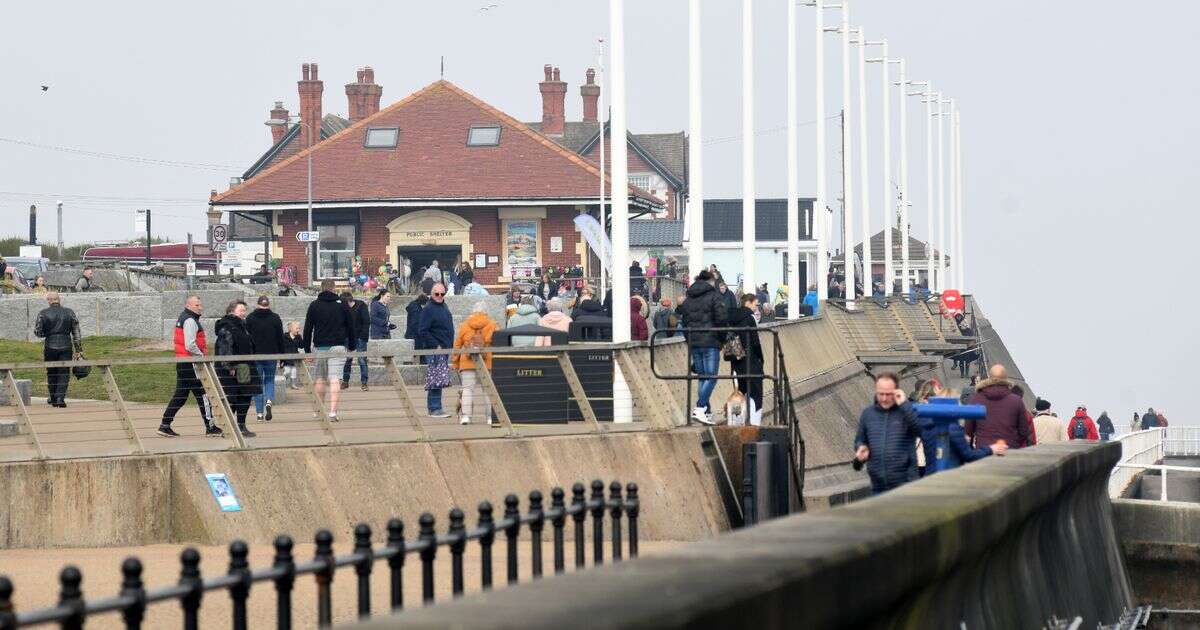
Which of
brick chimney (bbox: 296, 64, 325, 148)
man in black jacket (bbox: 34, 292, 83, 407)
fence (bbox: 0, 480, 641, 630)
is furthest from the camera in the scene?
brick chimney (bbox: 296, 64, 325, 148)

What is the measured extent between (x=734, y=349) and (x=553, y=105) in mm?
85418

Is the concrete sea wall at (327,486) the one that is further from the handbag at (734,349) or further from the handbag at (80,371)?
the handbag at (734,349)

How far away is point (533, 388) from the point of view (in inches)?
853

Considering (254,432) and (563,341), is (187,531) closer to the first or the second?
(254,432)

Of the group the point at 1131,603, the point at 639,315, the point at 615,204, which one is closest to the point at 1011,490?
the point at 1131,603

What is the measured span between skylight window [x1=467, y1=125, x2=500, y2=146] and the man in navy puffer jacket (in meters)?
68.3

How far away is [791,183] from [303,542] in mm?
34366

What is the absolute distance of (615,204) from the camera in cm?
2539

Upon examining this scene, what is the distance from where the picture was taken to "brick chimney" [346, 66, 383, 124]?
99250 millimetres

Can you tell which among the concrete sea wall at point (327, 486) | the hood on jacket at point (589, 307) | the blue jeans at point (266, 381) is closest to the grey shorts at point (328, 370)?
the blue jeans at point (266, 381)

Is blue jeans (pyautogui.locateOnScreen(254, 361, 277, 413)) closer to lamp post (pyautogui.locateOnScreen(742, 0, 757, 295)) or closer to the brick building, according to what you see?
lamp post (pyautogui.locateOnScreen(742, 0, 757, 295))

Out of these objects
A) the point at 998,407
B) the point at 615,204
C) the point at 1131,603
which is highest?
the point at 615,204

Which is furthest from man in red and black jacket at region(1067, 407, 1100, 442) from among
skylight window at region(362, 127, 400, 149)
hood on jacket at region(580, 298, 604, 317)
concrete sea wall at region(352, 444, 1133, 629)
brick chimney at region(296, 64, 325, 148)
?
brick chimney at region(296, 64, 325, 148)

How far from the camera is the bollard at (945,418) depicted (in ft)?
47.3
